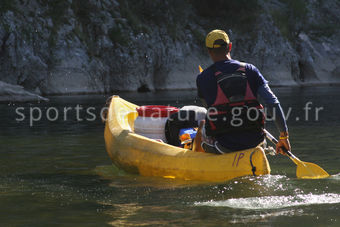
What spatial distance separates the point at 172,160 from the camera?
680 centimetres

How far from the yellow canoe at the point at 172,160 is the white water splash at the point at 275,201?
809 millimetres

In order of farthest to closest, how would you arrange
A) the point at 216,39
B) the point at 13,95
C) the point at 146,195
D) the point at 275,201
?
the point at 13,95 < the point at 216,39 < the point at 146,195 < the point at 275,201

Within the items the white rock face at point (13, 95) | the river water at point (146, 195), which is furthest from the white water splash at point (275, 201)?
the white rock face at point (13, 95)

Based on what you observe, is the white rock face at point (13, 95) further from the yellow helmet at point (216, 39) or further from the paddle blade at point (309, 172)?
the paddle blade at point (309, 172)

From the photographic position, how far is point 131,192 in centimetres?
611

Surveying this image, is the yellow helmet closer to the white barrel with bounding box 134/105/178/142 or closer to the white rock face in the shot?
the white barrel with bounding box 134/105/178/142

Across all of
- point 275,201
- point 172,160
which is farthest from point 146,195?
point 275,201

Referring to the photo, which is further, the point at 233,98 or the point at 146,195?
the point at 233,98

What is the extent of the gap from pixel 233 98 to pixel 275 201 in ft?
4.68

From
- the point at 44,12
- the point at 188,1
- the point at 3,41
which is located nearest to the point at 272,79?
the point at 188,1

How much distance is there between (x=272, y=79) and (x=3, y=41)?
2806cm

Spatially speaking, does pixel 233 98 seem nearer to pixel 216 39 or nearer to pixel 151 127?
pixel 216 39

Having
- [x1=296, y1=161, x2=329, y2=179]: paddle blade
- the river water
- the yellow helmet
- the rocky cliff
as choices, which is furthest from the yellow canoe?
the rocky cliff

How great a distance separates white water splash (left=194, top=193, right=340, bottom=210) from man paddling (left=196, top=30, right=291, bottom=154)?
748 millimetres
